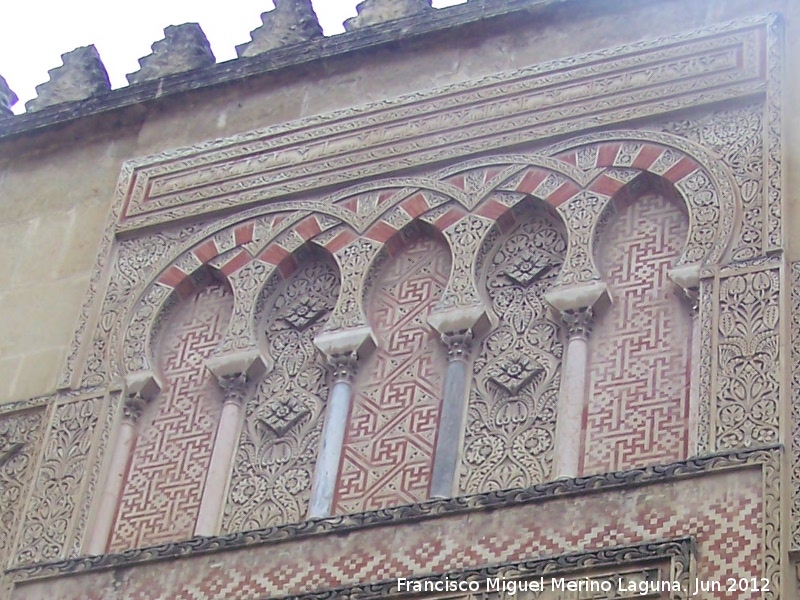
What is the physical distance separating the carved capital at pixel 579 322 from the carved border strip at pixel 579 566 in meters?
1.13

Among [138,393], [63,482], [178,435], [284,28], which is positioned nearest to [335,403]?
[178,435]

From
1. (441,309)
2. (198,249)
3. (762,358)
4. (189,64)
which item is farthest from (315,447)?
(189,64)

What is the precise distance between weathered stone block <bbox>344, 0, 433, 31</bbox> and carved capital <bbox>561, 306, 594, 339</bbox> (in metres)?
2.25

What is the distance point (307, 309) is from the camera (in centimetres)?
812

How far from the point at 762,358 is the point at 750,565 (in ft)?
2.95

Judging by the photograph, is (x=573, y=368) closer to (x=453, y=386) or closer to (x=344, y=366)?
(x=453, y=386)

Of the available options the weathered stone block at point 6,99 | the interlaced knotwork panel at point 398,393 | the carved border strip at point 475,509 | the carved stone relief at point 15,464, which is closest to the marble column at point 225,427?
the carved border strip at point 475,509

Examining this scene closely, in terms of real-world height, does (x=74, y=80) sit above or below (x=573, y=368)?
above

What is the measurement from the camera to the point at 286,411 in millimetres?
7766

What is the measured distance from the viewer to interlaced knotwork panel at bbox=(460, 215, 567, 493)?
712 centimetres

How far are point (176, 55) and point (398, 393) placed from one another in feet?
9.20

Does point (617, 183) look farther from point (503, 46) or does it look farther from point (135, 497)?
point (135, 497)

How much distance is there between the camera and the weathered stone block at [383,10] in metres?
9.06

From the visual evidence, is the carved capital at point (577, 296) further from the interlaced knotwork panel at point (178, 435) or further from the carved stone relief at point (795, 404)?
the interlaced knotwork panel at point (178, 435)
